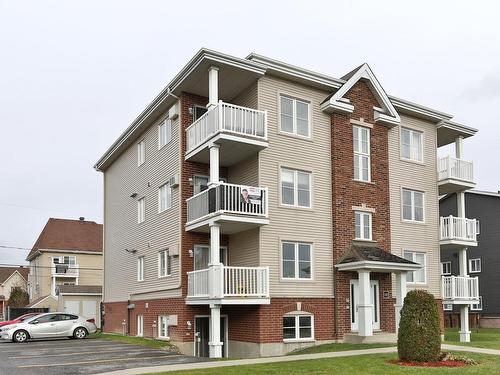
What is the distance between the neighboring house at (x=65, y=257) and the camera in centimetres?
5622

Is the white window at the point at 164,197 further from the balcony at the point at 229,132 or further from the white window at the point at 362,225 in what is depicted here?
the white window at the point at 362,225

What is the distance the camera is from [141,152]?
28922 mm

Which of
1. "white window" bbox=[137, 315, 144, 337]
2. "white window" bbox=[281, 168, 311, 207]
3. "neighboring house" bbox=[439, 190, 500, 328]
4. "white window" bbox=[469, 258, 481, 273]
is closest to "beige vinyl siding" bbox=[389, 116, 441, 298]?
"white window" bbox=[281, 168, 311, 207]

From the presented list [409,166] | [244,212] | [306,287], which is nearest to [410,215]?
[409,166]

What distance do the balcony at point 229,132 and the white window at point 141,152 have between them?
671 cm

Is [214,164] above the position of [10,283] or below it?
above

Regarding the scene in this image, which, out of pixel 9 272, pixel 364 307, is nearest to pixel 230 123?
pixel 364 307

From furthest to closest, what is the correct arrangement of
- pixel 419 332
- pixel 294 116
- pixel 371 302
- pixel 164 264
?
1. pixel 164 264
2. pixel 371 302
3. pixel 294 116
4. pixel 419 332

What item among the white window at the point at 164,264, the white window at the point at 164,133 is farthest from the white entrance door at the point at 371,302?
the white window at the point at 164,133

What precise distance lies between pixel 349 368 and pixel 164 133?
14.4 meters

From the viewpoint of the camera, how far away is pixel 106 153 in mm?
32844

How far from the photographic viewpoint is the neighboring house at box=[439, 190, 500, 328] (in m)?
39.6

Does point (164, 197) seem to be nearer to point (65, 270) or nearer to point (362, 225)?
point (362, 225)

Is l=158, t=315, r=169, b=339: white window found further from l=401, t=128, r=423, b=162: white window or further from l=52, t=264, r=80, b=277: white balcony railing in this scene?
l=52, t=264, r=80, b=277: white balcony railing
